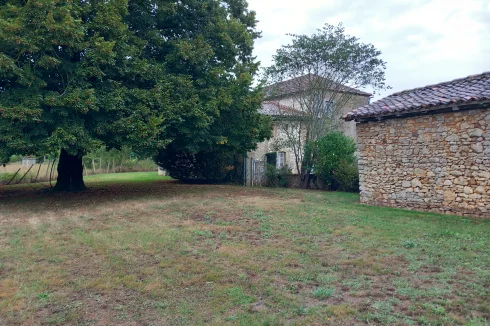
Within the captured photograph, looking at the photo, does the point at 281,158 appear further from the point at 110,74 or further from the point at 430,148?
the point at 110,74

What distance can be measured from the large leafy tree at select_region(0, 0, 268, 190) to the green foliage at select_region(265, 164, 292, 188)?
591cm

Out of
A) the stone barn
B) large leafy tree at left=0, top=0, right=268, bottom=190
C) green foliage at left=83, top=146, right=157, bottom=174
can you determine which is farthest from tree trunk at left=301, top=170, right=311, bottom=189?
green foliage at left=83, top=146, right=157, bottom=174

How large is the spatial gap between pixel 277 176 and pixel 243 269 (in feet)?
45.4

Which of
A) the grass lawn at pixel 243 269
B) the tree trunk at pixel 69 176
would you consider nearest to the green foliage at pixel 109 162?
the tree trunk at pixel 69 176

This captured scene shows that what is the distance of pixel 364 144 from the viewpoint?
40.8ft

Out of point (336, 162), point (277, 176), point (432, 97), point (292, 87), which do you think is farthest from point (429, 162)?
point (292, 87)

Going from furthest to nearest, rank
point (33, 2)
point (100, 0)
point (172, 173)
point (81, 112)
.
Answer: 1. point (172, 173)
2. point (100, 0)
3. point (81, 112)
4. point (33, 2)

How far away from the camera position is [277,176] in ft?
63.2

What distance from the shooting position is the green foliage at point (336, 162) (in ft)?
55.3

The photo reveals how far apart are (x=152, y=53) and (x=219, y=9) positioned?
3.47m

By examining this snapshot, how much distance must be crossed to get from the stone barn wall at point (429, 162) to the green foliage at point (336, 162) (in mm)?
4260

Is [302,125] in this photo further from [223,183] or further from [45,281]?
[45,281]

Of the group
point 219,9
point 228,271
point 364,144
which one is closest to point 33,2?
point 219,9

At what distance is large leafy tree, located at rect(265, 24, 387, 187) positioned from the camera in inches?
697
